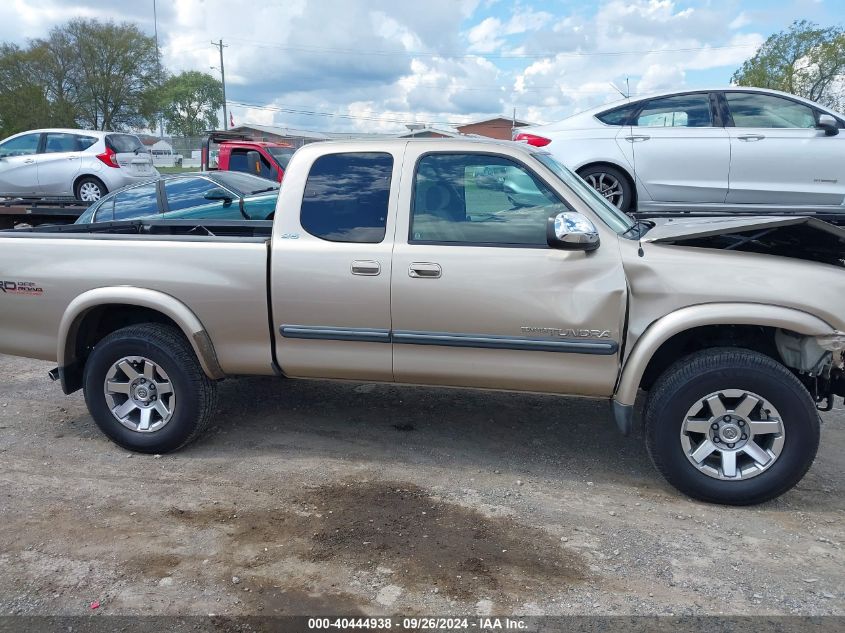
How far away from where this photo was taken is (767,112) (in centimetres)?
738

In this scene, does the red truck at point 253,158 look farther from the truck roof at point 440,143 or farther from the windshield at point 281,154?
the truck roof at point 440,143

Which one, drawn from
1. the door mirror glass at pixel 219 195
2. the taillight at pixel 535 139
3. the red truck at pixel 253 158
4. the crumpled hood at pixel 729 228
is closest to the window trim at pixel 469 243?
the crumpled hood at pixel 729 228

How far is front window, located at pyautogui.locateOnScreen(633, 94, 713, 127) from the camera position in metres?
7.57

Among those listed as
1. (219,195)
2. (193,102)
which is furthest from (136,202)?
(193,102)

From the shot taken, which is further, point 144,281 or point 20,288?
point 20,288

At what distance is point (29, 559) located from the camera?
131 inches

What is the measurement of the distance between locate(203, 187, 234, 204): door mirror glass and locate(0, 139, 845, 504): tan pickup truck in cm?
396

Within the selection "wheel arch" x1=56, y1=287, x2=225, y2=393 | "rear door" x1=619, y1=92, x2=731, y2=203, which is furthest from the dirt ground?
"rear door" x1=619, y1=92, x2=731, y2=203

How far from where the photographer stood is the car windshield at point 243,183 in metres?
8.91

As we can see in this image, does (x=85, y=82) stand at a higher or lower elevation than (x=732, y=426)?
higher

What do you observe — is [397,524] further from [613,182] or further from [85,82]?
[85,82]

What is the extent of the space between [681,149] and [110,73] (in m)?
50.8

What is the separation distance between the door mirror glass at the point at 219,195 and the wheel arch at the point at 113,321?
399cm

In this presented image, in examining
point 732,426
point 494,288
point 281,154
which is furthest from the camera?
point 281,154
